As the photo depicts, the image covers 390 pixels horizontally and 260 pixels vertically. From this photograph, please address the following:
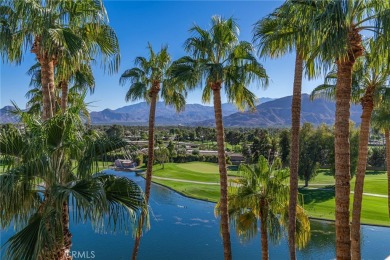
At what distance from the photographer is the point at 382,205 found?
35.6 m

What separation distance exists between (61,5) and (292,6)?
514 cm

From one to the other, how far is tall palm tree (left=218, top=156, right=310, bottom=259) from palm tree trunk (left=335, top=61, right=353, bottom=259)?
5642mm

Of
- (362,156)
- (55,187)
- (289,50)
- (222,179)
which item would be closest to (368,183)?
(362,156)

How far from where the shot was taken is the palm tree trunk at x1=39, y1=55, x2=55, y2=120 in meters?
7.71

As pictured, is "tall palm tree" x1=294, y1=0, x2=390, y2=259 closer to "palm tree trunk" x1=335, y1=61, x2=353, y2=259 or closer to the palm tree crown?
"palm tree trunk" x1=335, y1=61, x2=353, y2=259

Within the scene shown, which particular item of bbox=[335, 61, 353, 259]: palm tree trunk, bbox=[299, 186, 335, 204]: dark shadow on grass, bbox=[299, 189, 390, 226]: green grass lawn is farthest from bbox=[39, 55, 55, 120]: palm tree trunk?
bbox=[299, 186, 335, 204]: dark shadow on grass

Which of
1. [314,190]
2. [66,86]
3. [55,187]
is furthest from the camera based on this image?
[314,190]

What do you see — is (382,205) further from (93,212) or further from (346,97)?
(93,212)

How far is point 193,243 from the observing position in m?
25.3

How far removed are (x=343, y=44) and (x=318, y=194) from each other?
39.1 m

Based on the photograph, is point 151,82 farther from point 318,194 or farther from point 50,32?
point 318,194

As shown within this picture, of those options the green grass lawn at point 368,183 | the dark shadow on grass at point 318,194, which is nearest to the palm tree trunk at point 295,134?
the dark shadow on grass at point 318,194

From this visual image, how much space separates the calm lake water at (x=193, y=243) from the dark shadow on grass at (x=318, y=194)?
328 inches

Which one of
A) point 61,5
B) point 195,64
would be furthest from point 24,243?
point 195,64
